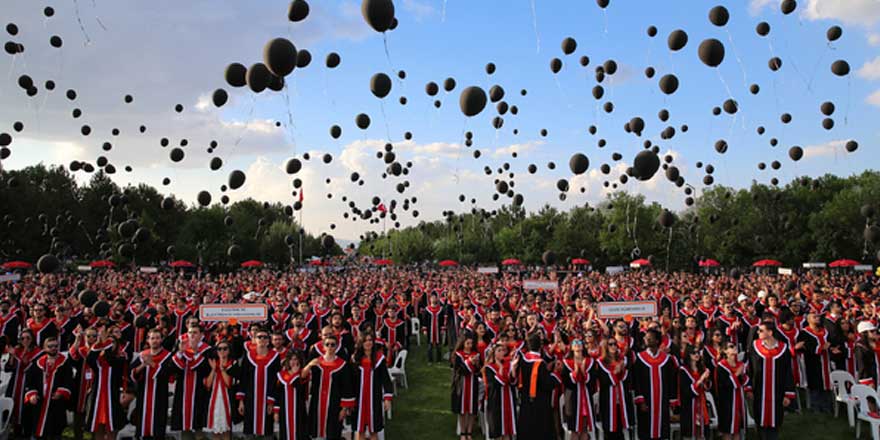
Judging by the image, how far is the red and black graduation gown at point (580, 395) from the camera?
7445 mm

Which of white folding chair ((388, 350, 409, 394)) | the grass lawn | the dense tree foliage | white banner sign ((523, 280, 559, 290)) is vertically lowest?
the grass lawn

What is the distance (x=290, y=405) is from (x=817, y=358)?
887 cm

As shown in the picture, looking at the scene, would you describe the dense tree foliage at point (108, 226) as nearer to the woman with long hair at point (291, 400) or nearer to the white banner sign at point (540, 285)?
the white banner sign at point (540, 285)

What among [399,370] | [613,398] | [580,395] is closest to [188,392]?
[399,370]

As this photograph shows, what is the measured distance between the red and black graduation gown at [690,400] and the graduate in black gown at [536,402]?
6.13 ft

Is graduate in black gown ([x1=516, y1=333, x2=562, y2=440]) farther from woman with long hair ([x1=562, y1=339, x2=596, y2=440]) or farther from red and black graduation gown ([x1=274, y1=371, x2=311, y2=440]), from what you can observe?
red and black graduation gown ([x1=274, y1=371, x2=311, y2=440])

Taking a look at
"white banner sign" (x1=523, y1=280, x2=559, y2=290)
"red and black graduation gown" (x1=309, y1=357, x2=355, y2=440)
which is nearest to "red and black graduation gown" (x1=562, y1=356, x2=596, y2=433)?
"red and black graduation gown" (x1=309, y1=357, x2=355, y2=440)

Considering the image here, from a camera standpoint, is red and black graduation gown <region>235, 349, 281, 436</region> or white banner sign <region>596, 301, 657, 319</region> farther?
white banner sign <region>596, 301, 657, 319</region>

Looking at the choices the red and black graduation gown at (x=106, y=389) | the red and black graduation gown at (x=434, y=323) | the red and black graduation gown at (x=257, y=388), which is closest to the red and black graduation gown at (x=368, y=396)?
the red and black graduation gown at (x=257, y=388)

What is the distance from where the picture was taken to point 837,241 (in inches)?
2096

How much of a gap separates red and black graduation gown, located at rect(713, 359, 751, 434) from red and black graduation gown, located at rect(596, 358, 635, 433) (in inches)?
48.6

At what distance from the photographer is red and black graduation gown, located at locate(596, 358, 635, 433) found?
7.52 m

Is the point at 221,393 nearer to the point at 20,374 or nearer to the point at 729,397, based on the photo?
the point at 20,374

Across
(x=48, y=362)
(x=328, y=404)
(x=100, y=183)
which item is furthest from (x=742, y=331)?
(x=100, y=183)
